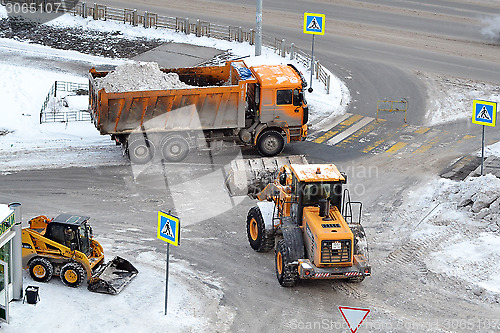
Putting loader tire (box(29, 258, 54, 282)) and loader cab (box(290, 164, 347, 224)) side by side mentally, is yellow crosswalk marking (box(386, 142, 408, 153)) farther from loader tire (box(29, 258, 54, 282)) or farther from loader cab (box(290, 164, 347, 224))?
loader tire (box(29, 258, 54, 282))

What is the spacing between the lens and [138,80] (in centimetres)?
2756

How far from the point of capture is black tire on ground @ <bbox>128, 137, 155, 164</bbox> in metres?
27.5

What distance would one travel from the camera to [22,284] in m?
18.6

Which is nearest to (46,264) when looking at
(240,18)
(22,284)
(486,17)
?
(22,284)

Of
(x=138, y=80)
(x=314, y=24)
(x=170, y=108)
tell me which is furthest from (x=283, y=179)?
(x=314, y=24)

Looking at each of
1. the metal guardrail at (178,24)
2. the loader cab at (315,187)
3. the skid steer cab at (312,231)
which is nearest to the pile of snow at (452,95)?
→ the metal guardrail at (178,24)

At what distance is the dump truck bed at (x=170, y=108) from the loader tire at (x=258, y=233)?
6.65 metres

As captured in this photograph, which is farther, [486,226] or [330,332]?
[486,226]

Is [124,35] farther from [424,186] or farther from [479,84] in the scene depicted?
[424,186]

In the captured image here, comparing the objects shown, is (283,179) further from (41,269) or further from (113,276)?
(41,269)

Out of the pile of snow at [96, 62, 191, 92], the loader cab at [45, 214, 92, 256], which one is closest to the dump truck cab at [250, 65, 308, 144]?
the pile of snow at [96, 62, 191, 92]

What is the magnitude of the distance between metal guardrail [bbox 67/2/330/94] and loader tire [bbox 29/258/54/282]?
2211 cm

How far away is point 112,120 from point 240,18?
64.2 ft

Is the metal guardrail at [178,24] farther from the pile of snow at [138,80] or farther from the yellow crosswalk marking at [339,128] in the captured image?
the pile of snow at [138,80]
